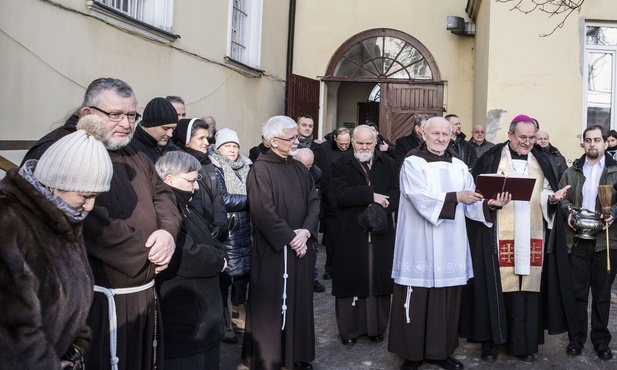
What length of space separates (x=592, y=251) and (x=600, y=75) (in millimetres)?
5200

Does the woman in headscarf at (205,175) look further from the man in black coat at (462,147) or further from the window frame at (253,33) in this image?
the window frame at (253,33)

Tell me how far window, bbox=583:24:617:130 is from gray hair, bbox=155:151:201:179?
7849 millimetres

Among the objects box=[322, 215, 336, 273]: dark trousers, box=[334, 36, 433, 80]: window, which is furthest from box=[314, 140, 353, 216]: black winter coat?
box=[334, 36, 433, 80]: window

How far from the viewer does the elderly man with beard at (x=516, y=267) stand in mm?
5379

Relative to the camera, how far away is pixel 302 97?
12.6m

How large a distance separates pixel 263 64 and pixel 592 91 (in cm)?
565

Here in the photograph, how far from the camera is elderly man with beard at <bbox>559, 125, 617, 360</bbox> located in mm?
5488

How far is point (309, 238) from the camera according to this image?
5023 millimetres

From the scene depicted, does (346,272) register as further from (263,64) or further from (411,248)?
(263,64)

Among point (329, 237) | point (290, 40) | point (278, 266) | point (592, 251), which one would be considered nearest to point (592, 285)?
point (592, 251)

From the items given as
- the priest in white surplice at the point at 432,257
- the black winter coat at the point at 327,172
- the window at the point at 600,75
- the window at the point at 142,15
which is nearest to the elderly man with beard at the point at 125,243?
the priest in white surplice at the point at 432,257

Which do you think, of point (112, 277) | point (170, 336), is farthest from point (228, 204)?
point (112, 277)

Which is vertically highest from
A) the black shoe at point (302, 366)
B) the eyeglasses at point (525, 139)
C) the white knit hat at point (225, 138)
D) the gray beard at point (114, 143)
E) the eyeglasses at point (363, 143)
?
the eyeglasses at point (525, 139)

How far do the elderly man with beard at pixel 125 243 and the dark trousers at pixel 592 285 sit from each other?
12.6ft
